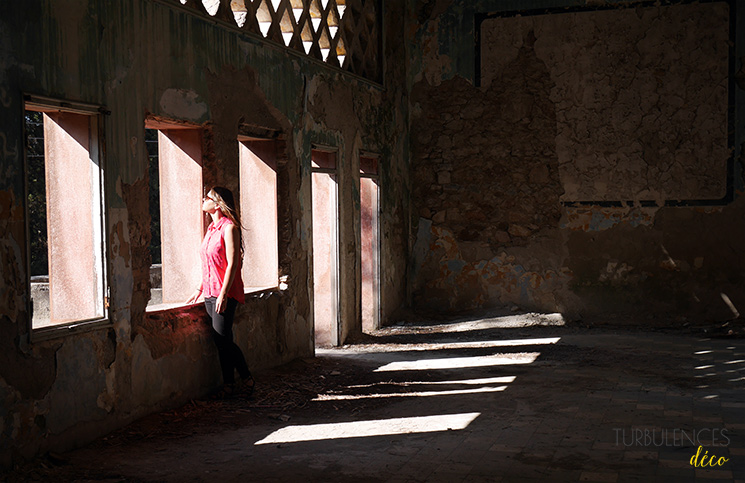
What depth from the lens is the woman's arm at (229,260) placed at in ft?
19.9

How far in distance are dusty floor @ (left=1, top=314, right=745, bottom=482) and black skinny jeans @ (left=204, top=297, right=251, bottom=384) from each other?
231mm

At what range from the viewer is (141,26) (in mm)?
5500

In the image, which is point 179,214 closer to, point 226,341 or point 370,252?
point 226,341

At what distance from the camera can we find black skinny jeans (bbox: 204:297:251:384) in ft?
20.2

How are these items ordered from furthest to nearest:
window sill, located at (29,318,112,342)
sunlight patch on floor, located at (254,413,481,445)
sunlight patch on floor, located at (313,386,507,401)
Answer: sunlight patch on floor, located at (313,386,507,401) < sunlight patch on floor, located at (254,413,481,445) < window sill, located at (29,318,112,342)

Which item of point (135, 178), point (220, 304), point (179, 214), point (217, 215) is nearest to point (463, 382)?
point (220, 304)

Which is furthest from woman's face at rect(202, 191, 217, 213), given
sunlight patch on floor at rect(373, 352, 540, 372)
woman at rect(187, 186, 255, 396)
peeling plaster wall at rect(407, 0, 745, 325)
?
peeling plaster wall at rect(407, 0, 745, 325)

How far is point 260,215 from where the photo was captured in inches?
299

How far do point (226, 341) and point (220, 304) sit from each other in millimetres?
329

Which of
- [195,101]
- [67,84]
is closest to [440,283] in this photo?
[195,101]

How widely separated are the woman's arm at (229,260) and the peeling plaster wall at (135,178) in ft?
0.95

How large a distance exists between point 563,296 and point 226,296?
606 centimetres

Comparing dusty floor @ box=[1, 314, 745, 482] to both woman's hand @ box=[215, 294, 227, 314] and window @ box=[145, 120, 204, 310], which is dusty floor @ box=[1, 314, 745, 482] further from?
window @ box=[145, 120, 204, 310]

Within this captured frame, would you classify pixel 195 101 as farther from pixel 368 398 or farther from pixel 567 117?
pixel 567 117
